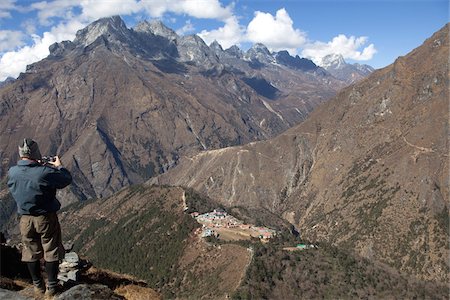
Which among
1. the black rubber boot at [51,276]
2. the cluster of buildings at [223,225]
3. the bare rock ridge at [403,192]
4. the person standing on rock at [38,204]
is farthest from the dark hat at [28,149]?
the bare rock ridge at [403,192]

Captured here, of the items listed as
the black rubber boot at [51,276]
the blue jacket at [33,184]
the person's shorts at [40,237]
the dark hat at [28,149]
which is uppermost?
the dark hat at [28,149]

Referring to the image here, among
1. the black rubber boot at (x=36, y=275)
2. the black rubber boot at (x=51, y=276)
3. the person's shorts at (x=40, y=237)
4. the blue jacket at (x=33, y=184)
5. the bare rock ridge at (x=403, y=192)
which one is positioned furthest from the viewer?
the bare rock ridge at (x=403, y=192)

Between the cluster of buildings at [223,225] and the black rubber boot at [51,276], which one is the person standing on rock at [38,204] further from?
the cluster of buildings at [223,225]

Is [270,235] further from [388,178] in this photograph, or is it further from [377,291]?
[388,178]

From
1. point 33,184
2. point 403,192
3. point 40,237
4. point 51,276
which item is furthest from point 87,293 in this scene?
point 403,192

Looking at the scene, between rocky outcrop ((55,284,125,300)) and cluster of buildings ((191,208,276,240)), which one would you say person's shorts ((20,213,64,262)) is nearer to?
rocky outcrop ((55,284,125,300))

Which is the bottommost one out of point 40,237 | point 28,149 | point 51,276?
point 51,276

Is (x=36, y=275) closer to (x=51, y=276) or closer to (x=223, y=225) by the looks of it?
(x=51, y=276)
